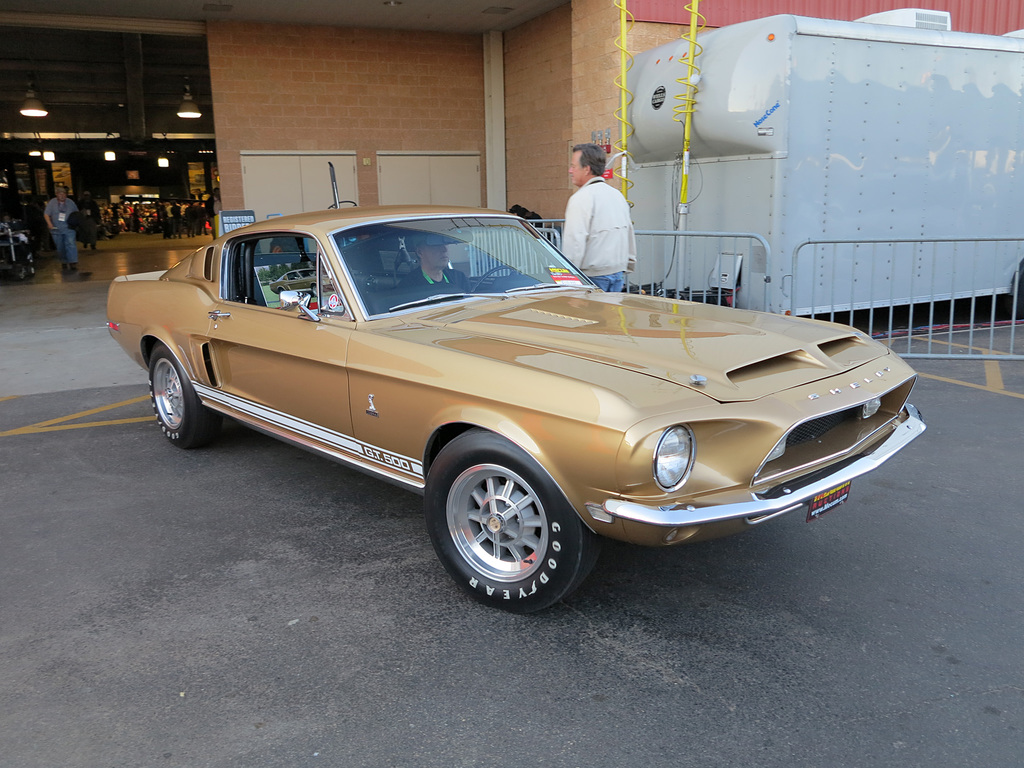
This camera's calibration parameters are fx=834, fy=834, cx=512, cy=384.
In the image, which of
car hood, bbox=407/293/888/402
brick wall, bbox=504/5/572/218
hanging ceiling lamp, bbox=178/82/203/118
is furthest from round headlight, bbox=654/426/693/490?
hanging ceiling lamp, bbox=178/82/203/118

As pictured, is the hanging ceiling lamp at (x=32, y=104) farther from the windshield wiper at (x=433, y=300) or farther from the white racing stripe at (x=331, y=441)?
the windshield wiper at (x=433, y=300)

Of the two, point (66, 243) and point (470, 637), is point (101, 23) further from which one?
point (470, 637)

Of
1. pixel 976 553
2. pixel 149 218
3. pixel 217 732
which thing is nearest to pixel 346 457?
pixel 217 732

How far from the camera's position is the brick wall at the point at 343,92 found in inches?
599

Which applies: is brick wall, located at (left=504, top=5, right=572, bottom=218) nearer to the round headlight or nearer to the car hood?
the car hood

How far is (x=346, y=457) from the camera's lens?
3.90m

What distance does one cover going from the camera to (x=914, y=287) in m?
8.94

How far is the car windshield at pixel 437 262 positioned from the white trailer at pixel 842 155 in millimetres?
3347

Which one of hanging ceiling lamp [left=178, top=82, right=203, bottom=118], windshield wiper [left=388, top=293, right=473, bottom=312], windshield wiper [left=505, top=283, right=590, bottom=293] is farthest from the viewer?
hanging ceiling lamp [left=178, top=82, right=203, bottom=118]

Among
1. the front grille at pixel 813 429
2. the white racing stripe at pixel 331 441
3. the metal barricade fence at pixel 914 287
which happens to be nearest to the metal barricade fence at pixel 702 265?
the metal barricade fence at pixel 914 287

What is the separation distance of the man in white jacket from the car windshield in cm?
145

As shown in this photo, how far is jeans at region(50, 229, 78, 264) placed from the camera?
18.7 metres

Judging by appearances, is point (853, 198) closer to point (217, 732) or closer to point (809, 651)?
point (809, 651)

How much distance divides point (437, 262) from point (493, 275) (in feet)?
1.02
